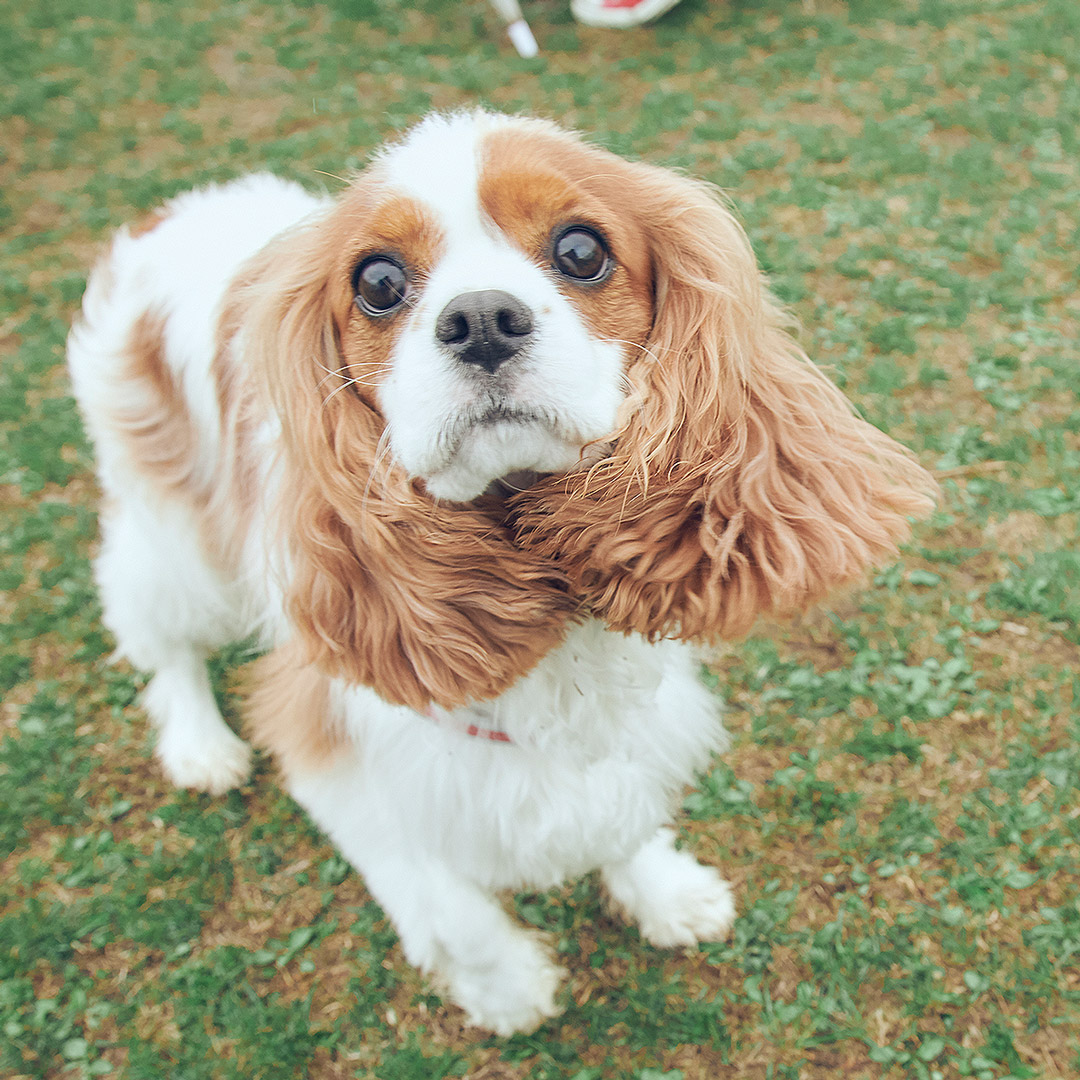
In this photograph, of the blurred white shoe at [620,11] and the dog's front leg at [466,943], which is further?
the blurred white shoe at [620,11]

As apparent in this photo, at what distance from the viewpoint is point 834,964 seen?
2.70 metres

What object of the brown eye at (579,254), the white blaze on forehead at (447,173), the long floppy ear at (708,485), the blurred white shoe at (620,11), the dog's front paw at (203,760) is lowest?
the dog's front paw at (203,760)

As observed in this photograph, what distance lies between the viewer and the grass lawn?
2.67m

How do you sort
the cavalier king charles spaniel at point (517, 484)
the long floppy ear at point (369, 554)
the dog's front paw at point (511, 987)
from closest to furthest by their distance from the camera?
the cavalier king charles spaniel at point (517, 484) < the long floppy ear at point (369, 554) < the dog's front paw at point (511, 987)

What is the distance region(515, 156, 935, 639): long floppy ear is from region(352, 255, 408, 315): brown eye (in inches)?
16.8

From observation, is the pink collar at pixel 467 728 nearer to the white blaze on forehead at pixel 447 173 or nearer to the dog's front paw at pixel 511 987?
the dog's front paw at pixel 511 987

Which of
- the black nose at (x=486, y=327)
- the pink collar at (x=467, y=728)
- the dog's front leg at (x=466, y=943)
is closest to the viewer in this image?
the black nose at (x=486, y=327)

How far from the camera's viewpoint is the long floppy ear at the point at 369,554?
1.66 metres

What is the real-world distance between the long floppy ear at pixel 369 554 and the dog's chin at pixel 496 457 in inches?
3.7

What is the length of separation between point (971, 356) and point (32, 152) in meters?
6.52

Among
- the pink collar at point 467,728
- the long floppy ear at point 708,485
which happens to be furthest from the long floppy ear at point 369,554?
the pink collar at point 467,728

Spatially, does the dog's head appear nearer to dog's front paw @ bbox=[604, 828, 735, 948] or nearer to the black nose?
the black nose

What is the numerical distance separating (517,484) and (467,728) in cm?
63

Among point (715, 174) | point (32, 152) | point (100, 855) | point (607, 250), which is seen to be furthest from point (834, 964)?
point (32, 152)
